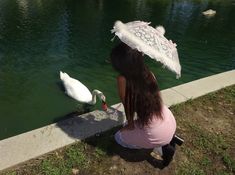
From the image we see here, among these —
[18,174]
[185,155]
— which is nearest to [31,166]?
[18,174]

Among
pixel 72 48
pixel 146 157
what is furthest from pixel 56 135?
pixel 72 48

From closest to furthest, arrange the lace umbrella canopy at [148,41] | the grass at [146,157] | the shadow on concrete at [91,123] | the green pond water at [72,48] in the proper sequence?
the lace umbrella canopy at [148,41] → the grass at [146,157] → the shadow on concrete at [91,123] → the green pond water at [72,48]

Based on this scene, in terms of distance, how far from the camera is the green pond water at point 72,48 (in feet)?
27.8

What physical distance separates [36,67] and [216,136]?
7.08 metres

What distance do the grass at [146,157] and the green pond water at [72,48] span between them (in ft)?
9.23

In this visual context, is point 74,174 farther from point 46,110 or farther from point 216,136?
point 46,110

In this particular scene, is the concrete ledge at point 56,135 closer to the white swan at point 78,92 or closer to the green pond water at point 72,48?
the white swan at point 78,92

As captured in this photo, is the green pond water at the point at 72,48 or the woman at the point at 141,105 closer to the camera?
the woman at the point at 141,105

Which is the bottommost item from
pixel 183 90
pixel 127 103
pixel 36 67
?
pixel 36 67

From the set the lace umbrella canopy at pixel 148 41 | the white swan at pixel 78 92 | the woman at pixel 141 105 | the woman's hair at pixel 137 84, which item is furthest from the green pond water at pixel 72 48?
the lace umbrella canopy at pixel 148 41

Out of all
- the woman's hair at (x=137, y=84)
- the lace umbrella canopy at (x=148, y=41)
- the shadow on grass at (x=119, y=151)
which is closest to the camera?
the lace umbrella canopy at (x=148, y=41)

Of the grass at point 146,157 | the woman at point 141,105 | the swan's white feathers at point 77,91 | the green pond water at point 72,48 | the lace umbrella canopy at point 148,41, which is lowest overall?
the green pond water at point 72,48

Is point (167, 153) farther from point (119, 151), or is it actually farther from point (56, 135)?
point (56, 135)

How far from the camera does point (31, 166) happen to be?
4512 mm
